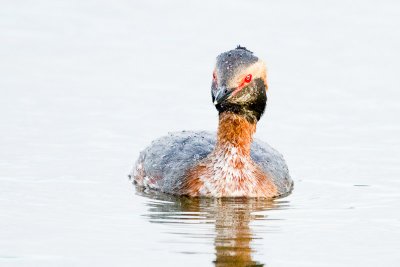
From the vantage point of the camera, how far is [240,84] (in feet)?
65.8

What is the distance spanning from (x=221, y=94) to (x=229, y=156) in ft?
4.52

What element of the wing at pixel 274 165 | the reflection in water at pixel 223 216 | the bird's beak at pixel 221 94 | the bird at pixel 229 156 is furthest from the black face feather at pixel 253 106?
the reflection in water at pixel 223 216

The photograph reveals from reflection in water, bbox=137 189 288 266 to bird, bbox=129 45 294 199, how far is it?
231 millimetres

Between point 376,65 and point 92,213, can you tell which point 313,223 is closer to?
point 92,213

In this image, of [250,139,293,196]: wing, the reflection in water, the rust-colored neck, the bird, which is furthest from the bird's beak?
[250,139,293,196]: wing

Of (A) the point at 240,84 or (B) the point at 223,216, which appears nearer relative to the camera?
(B) the point at 223,216

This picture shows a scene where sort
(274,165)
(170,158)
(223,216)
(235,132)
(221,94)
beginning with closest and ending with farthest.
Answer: (223,216), (221,94), (235,132), (170,158), (274,165)

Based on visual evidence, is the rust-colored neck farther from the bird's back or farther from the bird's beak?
the bird's beak

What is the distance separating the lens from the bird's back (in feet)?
68.9

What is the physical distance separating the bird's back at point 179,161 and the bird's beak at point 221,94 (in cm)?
146

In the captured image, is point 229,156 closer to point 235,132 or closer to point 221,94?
point 235,132

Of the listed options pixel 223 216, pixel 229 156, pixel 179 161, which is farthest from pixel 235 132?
pixel 223 216

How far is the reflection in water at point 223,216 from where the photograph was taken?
674 inches

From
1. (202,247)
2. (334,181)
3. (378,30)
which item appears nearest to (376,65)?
(378,30)
